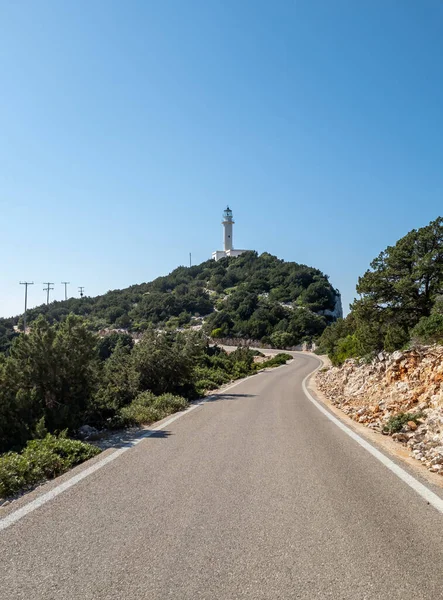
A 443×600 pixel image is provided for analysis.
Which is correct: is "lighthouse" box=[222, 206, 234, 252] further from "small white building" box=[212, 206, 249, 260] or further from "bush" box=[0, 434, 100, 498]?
"bush" box=[0, 434, 100, 498]

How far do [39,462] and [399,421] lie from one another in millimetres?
6482

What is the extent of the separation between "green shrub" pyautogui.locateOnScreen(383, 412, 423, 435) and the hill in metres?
67.1

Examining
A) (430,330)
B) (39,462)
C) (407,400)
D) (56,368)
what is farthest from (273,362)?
(39,462)

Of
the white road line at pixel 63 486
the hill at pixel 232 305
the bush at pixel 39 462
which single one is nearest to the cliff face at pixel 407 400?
the white road line at pixel 63 486

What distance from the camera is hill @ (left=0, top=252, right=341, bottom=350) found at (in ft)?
296

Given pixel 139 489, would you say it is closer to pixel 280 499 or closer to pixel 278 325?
pixel 280 499

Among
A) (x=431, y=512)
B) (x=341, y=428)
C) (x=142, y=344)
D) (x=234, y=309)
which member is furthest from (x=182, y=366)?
(x=234, y=309)

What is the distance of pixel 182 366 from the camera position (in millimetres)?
19141

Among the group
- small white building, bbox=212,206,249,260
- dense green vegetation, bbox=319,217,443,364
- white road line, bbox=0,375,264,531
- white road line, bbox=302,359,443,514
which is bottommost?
white road line, bbox=302,359,443,514

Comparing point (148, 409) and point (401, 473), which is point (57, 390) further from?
point (401, 473)

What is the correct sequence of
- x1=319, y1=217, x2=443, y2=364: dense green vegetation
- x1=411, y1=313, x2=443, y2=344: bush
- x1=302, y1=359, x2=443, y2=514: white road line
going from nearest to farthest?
x1=302, y1=359, x2=443, y2=514: white road line < x1=411, y1=313, x2=443, y2=344: bush < x1=319, y1=217, x2=443, y2=364: dense green vegetation

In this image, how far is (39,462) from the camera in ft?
21.2

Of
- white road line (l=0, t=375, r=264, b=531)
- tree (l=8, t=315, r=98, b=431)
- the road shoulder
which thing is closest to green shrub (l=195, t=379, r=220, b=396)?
the road shoulder

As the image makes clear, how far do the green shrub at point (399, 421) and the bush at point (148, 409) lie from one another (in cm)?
539
